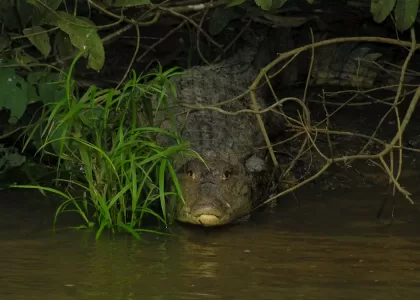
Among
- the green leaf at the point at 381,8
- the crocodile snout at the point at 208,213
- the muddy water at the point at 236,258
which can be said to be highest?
the green leaf at the point at 381,8

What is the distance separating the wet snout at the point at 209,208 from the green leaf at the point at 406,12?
4.42 ft

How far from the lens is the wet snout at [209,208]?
5281mm

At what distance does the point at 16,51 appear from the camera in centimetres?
605

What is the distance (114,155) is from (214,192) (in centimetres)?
71

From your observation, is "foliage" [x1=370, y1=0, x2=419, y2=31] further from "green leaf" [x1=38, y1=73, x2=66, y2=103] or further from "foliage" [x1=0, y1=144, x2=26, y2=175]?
"foliage" [x1=0, y1=144, x2=26, y2=175]

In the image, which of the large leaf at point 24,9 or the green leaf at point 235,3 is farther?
the large leaf at point 24,9

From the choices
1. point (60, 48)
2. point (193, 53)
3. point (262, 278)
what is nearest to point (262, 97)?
point (193, 53)

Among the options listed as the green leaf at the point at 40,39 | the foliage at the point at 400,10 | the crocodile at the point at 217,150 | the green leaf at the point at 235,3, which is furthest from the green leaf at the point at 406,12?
the green leaf at the point at 40,39

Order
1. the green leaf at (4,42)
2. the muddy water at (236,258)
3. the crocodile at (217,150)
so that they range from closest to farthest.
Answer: the muddy water at (236,258), the crocodile at (217,150), the green leaf at (4,42)

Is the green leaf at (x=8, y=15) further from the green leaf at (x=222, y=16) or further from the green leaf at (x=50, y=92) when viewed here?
the green leaf at (x=222, y=16)

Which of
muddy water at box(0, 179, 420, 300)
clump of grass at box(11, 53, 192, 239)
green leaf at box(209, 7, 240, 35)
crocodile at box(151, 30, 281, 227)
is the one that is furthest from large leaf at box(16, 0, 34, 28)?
green leaf at box(209, 7, 240, 35)

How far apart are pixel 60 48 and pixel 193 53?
65.2 inches

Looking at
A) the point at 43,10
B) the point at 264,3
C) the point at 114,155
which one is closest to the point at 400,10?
the point at 264,3

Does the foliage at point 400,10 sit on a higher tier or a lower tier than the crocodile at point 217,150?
higher
